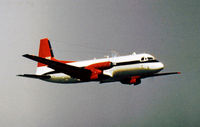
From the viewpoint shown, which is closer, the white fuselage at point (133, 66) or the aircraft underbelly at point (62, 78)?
the white fuselage at point (133, 66)

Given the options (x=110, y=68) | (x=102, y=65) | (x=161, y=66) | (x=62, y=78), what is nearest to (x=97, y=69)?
(x=102, y=65)

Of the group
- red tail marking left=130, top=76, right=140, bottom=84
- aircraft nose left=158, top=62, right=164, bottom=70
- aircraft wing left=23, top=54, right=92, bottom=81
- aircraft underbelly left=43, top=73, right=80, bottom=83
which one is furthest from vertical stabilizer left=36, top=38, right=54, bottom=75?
aircraft nose left=158, top=62, right=164, bottom=70

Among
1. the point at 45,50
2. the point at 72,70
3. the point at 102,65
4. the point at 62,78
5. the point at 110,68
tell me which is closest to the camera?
the point at 102,65

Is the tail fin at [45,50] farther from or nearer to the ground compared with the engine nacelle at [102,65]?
farther from the ground

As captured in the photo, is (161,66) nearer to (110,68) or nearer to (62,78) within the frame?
(110,68)

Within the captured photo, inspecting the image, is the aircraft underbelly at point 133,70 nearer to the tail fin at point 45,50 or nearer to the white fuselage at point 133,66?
the white fuselage at point 133,66

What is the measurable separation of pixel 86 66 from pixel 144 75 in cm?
747

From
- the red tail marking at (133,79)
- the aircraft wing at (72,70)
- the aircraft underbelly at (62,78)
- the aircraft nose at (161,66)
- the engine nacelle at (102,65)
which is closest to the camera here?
the aircraft nose at (161,66)

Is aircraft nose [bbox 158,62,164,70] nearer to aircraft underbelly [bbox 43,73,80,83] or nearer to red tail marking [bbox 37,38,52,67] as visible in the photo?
aircraft underbelly [bbox 43,73,80,83]

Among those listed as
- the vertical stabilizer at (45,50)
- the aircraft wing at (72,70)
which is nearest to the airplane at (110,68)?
the aircraft wing at (72,70)

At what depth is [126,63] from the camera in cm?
3406

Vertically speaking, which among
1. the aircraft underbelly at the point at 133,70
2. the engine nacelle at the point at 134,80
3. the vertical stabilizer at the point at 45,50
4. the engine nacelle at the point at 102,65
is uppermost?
the vertical stabilizer at the point at 45,50

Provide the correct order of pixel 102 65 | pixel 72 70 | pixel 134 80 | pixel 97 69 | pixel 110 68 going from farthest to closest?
1. pixel 134 80
2. pixel 72 70
3. pixel 97 69
4. pixel 110 68
5. pixel 102 65

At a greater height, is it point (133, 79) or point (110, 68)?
point (110, 68)
